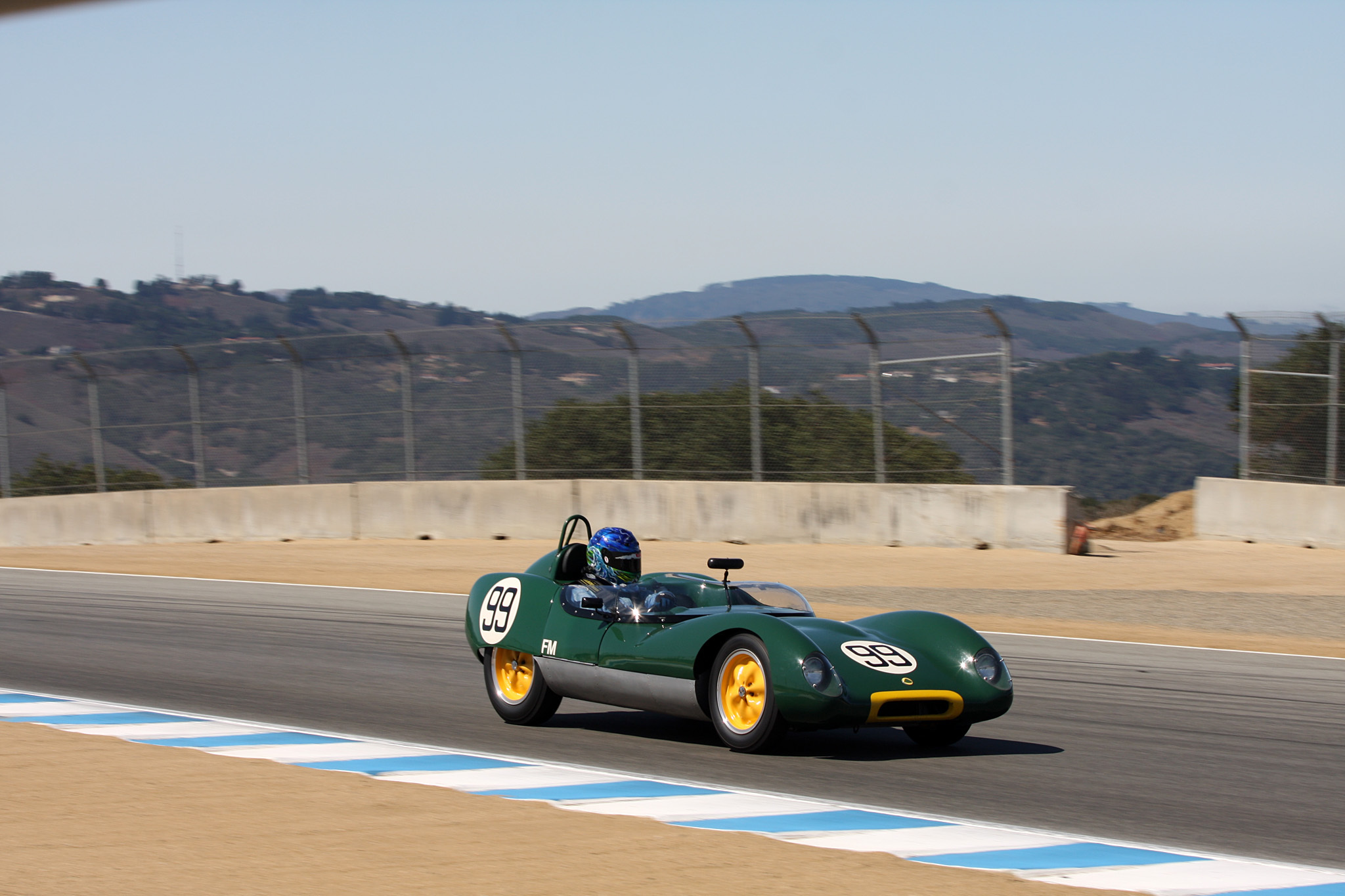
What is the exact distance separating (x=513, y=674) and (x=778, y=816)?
3.08m

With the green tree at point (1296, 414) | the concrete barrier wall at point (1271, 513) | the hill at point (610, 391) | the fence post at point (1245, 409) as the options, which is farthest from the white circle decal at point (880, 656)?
the fence post at point (1245, 409)

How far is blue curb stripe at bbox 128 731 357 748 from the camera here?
24.5 ft

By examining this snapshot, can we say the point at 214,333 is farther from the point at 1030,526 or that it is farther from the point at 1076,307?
the point at 1030,526

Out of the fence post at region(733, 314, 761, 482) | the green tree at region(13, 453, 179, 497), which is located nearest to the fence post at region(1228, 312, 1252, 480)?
the fence post at region(733, 314, 761, 482)

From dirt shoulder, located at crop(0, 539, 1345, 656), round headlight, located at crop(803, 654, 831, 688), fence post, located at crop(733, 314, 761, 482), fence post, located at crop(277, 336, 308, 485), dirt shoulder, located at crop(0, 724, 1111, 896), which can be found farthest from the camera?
fence post, located at crop(277, 336, 308, 485)

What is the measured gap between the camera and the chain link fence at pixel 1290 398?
19547 mm

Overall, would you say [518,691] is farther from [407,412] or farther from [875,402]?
[407,412]

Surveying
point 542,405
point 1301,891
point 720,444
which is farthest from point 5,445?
point 1301,891

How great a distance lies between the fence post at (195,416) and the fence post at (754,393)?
9365mm

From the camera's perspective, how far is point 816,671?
22.0 ft

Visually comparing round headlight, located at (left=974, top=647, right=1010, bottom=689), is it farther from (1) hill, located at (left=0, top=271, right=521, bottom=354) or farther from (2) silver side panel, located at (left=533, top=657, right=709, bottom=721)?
(1) hill, located at (left=0, top=271, right=521, bottom=354)

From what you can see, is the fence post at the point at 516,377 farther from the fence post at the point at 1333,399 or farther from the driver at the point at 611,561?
the driver at the point at 611,561

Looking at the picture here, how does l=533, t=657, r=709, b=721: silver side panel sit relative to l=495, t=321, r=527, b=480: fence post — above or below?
below

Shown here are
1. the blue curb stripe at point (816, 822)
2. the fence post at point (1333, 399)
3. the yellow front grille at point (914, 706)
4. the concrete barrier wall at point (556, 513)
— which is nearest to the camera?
the blue curb stripe at point (816, 822)
